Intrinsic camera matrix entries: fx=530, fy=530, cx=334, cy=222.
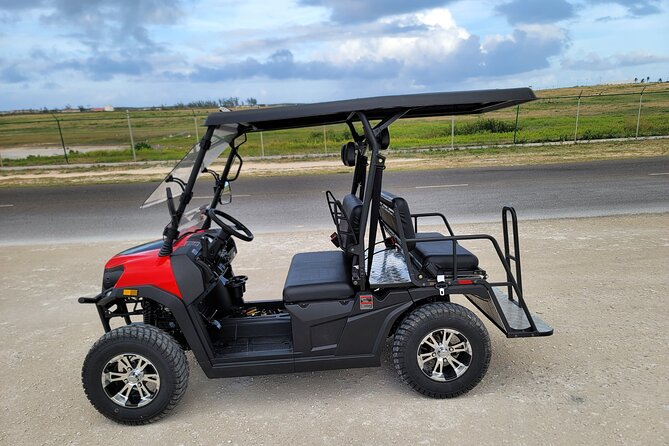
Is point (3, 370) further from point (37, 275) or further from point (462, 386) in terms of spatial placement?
point (462, 386)

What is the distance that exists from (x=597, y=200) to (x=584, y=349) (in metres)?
7.64

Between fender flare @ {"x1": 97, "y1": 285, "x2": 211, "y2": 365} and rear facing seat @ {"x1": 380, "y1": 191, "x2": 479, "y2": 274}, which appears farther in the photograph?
rear facing seat @ {"x1": 380, "y1": 191, "x2": 479, "y2": 274}

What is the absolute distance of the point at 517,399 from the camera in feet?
12.0

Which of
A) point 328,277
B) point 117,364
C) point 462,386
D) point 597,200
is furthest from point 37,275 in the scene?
point 597,200

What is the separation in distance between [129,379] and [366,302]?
5.53ft

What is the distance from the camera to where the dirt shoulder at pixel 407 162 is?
17719mm

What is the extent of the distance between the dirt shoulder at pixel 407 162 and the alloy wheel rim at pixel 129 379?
46.3 ft

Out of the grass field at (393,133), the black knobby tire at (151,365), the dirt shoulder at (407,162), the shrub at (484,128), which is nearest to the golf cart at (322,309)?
the black knobby tire at (151,365)

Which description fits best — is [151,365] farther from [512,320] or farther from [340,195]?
[340,195]

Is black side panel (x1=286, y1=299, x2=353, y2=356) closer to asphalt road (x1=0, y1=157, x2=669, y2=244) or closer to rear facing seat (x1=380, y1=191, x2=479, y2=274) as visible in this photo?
rear facing seat (x1=380, y1=191, x2=479, y2=274)

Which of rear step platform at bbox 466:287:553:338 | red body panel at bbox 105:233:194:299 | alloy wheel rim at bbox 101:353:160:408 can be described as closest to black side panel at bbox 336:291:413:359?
rear step platform at bbox 466:287:553:338

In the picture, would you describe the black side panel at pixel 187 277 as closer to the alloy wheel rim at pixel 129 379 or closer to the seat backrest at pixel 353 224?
the alloy wheel rim at pixel 129 379

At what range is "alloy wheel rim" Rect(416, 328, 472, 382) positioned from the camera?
12.1 ft

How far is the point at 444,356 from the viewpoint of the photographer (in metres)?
3.69
